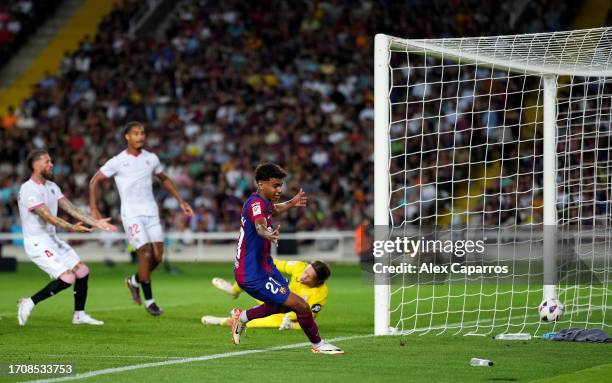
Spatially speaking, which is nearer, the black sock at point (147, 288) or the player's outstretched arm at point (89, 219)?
the player's outstretched arm at point (89, 219)

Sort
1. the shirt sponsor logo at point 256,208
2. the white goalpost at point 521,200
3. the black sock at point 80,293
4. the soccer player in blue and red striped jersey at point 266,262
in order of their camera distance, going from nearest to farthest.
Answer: the shirt sponsor logo at point 256,208 < the soccer player in blue and red striped jersey at point 266,262 < the white goalpost at point 521,200 < the black sock at point 80,293

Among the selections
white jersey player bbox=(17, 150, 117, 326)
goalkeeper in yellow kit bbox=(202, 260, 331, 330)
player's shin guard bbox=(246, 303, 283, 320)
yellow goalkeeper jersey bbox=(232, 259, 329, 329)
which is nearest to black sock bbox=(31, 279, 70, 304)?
white jersey player bbox=(17, 150, 117, 326)

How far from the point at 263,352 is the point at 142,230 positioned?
449 cm

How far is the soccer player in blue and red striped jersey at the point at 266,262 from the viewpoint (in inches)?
420

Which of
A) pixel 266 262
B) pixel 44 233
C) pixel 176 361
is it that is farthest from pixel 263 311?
pixel 44 233

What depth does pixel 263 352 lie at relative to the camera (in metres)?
11.2

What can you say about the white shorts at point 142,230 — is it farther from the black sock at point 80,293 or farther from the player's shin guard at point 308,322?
the player's shin guard at point 308,322

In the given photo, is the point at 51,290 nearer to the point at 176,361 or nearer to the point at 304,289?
the point at 304,289

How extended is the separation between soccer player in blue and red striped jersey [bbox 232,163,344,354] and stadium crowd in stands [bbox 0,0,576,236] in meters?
17.3

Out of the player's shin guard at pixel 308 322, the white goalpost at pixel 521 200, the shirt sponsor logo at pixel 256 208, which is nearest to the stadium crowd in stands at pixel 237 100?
the white goalpost at pixel 521 200

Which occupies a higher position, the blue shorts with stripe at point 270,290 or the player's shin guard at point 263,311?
the blue shorts with stripe at point 270,290

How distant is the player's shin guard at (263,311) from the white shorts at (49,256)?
131 inches

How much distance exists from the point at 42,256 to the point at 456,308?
5.75 m

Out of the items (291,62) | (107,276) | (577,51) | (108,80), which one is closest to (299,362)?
(577,51)
